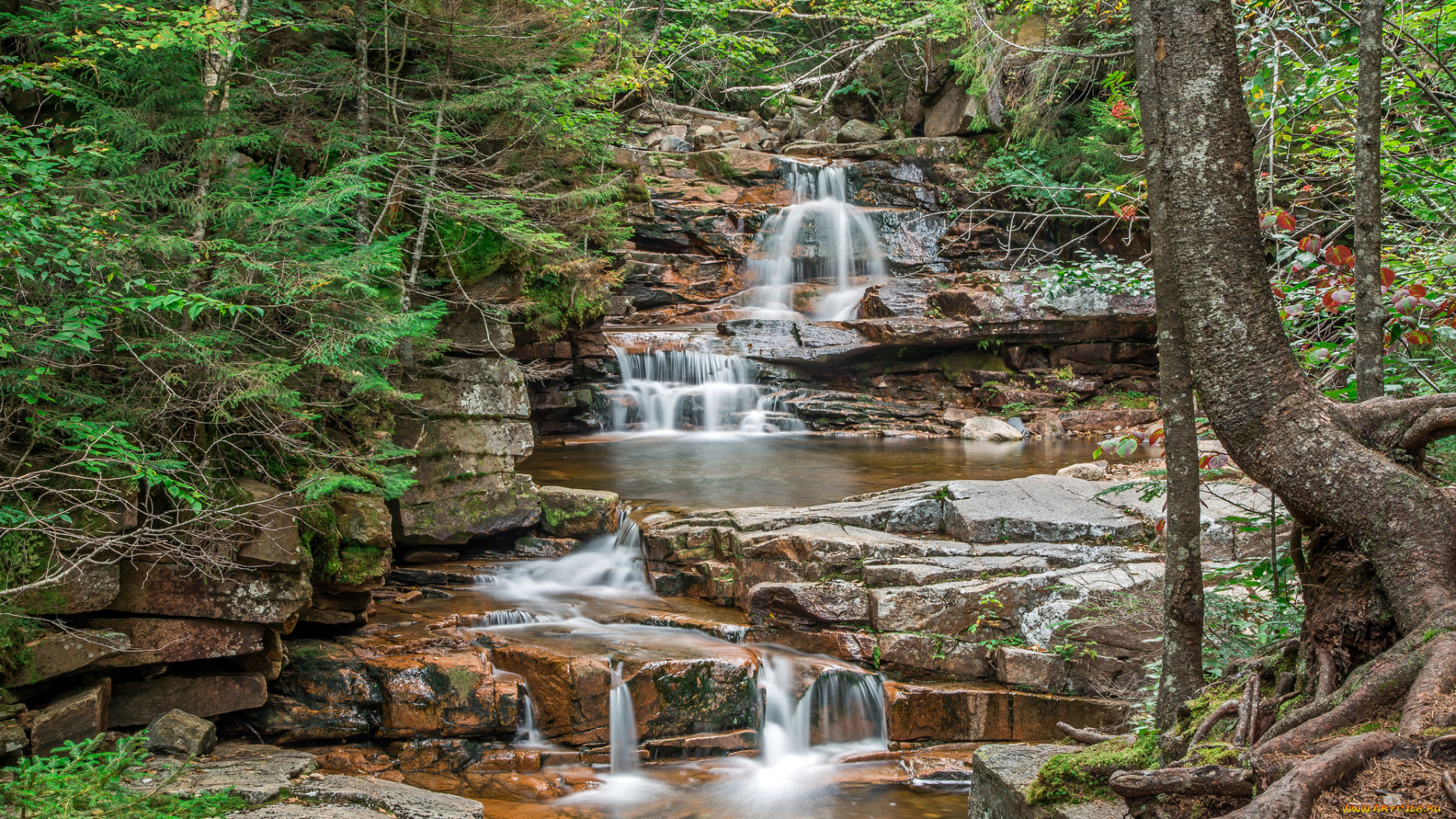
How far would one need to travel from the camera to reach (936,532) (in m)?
7.88

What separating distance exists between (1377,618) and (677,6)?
614 inches

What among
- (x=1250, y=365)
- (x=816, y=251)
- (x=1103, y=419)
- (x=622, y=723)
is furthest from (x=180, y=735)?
(x=816, y=251)

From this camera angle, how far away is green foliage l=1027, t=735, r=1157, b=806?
9.69 ft

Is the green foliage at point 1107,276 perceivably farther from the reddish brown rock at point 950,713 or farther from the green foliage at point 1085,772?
the green foliage at point 1085,772

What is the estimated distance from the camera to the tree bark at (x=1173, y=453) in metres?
2.58

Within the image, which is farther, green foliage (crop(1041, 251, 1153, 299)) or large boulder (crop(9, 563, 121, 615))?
green foliage (crop(1041, 251, 1153, 299))

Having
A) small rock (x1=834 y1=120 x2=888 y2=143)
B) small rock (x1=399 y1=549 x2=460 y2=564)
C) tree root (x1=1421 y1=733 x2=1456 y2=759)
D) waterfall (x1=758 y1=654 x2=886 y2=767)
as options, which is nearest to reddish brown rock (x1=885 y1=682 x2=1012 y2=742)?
waterfall (x1=758 y1=654 x2=886 y2=767)

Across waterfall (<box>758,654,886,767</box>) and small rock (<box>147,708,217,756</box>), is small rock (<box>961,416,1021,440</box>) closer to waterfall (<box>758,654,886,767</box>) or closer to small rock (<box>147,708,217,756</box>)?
waterfall (<box>758,654,886,767</box>)

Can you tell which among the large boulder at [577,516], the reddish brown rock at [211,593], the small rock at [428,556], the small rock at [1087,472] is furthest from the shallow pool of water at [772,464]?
the reddish brown rock at [211,593]

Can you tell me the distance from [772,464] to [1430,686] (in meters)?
10.8

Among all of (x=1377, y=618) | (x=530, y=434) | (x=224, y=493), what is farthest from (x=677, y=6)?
(x=1377, y=618)

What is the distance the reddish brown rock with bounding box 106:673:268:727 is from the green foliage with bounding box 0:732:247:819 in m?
1.00

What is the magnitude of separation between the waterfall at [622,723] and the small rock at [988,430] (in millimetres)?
11572

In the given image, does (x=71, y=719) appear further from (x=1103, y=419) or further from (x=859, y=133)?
(x=859, y=133)
